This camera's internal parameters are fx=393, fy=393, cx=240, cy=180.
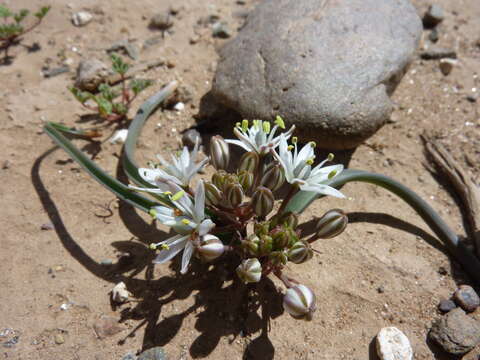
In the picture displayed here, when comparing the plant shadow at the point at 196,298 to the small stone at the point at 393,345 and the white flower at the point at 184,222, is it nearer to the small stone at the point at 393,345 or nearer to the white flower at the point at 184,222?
the white flower at the point at 184,222

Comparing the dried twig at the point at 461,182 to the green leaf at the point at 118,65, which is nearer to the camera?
the dried twig at the point at 461,182

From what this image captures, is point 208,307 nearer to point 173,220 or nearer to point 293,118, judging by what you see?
point 173,220

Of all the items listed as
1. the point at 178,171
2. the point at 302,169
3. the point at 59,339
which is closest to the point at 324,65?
the point at 302,169

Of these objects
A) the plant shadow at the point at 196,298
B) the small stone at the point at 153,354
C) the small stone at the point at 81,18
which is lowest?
the small stone at the point at 153,354

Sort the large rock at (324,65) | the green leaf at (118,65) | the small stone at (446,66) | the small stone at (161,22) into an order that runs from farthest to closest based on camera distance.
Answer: the small stone at (161,22), the small stone at (446,66), the green leaf at (118,65), the large rock at (324,65)

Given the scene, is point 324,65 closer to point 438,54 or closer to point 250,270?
point 438,54

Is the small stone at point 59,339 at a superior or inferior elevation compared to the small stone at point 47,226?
inferior

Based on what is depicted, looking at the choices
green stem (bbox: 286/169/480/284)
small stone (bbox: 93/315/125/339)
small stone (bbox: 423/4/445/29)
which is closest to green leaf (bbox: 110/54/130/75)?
green stem (bbox: 286/169/480/284)

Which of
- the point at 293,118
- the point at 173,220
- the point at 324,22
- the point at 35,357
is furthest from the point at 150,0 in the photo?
the point at 35,357

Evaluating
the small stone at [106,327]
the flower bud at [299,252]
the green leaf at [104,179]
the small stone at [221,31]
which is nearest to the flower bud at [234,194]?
the flower bud at [299,252]

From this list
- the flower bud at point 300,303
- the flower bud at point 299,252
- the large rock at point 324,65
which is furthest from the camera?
the large rock at point 324,65
